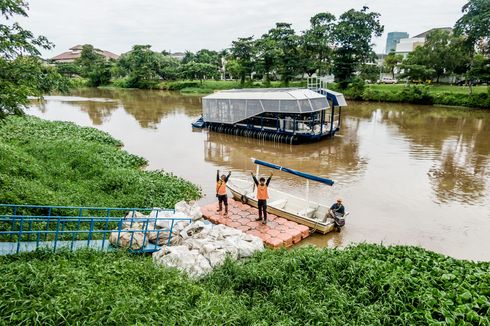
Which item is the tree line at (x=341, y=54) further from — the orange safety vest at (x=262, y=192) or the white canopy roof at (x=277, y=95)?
the orange safety vest at (x=262, y=192)

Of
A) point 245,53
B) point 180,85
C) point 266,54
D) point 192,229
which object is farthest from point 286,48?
point 192,229

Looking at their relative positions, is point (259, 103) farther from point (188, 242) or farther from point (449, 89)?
point (449, 89)

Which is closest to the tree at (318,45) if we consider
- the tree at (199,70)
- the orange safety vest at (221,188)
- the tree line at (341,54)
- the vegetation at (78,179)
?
the tree line at (341,54)

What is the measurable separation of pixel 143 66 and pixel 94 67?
15.3 meters

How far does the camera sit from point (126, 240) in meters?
7.77

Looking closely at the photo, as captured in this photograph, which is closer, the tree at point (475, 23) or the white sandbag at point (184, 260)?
the white sandbag at point (184, 260)

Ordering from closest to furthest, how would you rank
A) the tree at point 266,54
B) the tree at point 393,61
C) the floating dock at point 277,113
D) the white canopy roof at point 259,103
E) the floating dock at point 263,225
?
the floating dock at point 263,225, the white canopy roof at point 259,103, the floating dock at point 277,113, the tree at point 266,54, the tree at point 393,61

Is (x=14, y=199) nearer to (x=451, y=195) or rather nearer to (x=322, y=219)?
(x=322, y=219)

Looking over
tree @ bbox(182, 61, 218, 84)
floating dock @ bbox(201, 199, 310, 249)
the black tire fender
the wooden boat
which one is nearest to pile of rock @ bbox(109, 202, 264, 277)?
floating dock @ bbox(201, 199, 310, 249)

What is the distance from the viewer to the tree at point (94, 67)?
72.9m

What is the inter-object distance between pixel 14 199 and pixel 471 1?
45.1 metres

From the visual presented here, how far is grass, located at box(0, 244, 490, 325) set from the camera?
4625 mm

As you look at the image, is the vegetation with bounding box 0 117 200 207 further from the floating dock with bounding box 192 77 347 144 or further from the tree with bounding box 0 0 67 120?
the floating dock with bounding box 192 77 347 144

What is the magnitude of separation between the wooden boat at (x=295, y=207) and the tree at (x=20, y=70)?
253 inches
